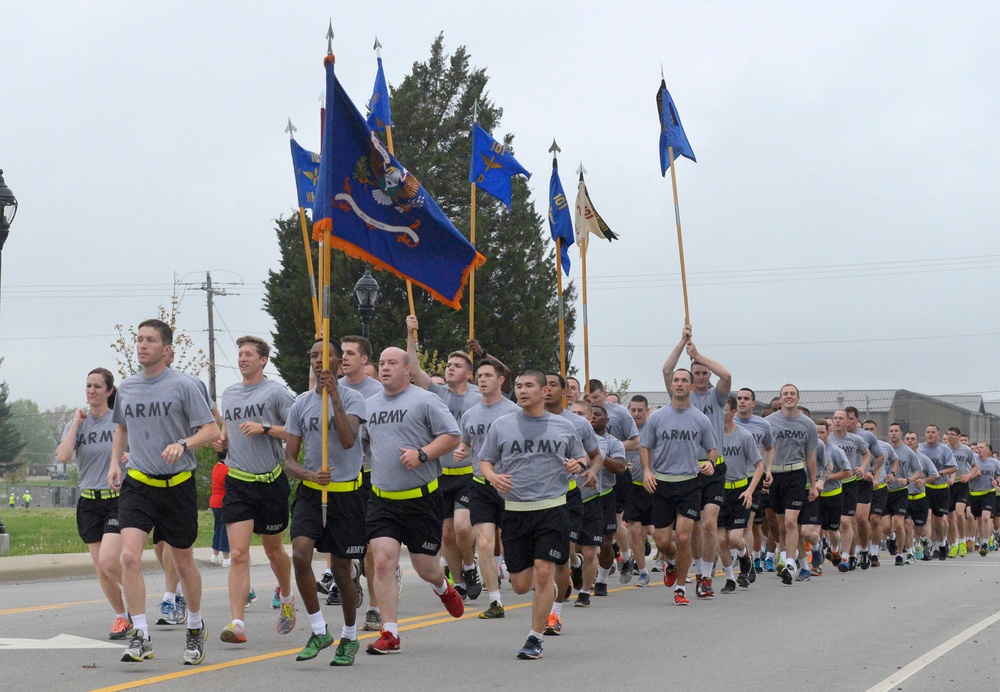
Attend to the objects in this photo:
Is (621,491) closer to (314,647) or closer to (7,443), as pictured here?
(314,647)

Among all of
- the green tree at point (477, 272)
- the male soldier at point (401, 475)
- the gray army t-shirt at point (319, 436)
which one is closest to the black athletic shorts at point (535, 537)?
the male soldier at point (401, 475)

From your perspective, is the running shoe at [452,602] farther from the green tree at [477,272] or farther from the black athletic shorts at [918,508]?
the green tree at [477,272]

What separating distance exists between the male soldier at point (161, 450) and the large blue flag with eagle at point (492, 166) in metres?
10.7

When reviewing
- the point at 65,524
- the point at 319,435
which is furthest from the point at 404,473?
the point at 65,524

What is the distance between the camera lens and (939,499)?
80.0 feet

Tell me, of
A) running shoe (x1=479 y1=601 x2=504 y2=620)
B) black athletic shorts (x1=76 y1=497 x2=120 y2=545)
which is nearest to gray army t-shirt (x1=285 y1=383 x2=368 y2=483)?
black athletic shorts (x1=76 y1=497 x2=120 y2=545)

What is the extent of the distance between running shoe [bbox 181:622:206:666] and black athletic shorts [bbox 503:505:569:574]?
216cm

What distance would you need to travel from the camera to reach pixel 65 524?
2912cm

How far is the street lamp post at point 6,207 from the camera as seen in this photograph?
776 inches

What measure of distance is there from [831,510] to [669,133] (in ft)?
18.0

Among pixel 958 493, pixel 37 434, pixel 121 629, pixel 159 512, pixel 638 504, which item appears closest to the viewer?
pixel 159 512

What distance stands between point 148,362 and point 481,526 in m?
4.06

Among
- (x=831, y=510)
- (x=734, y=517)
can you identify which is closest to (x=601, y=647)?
(x=734, y=517)

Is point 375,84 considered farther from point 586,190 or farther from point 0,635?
point 0,635
